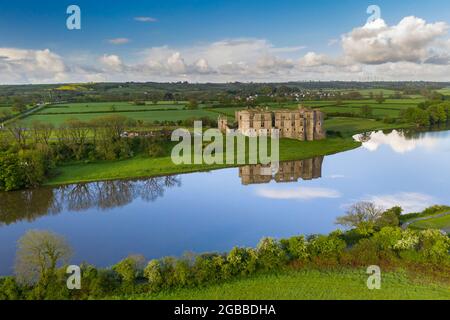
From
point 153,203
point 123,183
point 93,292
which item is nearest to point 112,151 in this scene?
point 123,183

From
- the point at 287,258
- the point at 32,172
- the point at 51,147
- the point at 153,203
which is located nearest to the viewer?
the point at 287,258

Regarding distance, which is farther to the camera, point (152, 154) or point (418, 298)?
point (152, 154)

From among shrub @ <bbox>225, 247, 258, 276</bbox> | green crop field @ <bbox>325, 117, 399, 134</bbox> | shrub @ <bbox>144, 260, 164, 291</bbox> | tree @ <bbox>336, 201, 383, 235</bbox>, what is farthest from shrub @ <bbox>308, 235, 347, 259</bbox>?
green crop field @ <bbox>325, 117, 399, 134</bbox>

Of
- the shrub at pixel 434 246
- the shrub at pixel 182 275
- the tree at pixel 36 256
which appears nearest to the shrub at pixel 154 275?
the shrub at pixel 182 275

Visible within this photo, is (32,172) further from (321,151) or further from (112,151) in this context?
(321,151)

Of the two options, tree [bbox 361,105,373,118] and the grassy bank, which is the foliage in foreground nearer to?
the grassy bank

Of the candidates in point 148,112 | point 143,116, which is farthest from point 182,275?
point 148,112
